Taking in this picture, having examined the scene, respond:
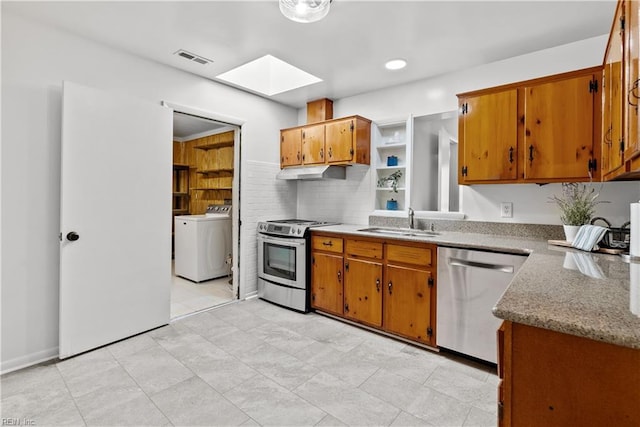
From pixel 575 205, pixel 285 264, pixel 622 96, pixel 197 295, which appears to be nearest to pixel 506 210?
pixel 575 205

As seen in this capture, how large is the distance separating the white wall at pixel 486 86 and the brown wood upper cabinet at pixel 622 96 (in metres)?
0.60

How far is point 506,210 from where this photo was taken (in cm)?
281

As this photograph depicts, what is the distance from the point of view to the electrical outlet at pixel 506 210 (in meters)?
2.79

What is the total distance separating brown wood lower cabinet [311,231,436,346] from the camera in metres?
2.58

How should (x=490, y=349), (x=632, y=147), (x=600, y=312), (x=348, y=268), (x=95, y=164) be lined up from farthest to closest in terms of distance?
(x=348, y=268) → (x=95, y=164) → (x=490, y=349) → (x=632, y=147) → (x=600, y=312)

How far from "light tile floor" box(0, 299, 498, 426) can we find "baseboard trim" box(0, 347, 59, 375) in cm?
7

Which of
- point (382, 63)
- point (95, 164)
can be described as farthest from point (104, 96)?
point (382, 63)

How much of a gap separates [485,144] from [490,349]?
5.18 feet

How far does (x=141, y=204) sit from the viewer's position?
2807 millimetres

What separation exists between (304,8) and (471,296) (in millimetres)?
2246

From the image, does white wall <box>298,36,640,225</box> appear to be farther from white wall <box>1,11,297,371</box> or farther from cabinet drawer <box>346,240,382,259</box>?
white wall <box>1,11,297,371</box>

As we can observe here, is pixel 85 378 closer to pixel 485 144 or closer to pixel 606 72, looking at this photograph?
pixel 485 144

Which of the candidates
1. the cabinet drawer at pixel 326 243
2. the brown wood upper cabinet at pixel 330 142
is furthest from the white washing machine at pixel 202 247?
the cabinet drawer at pixel 326 243

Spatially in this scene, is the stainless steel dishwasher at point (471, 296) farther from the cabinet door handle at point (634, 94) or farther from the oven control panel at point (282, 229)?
the oven control panel at point (282, 229)
